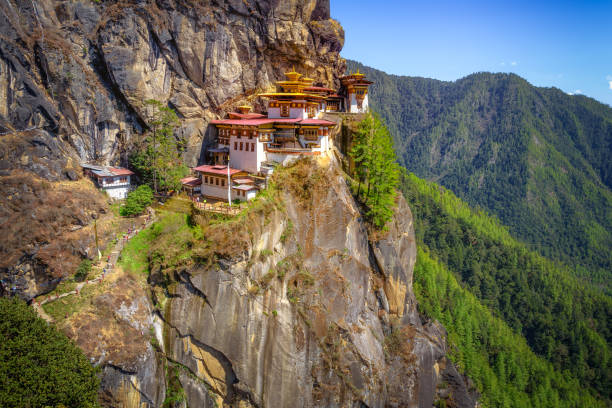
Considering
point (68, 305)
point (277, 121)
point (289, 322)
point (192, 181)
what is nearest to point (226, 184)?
point (192, 181)

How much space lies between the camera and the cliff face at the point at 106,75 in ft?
115

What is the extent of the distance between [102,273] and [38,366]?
10463 mm

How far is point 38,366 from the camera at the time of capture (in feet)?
80.4

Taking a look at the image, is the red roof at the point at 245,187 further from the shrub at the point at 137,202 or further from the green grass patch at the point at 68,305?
the green grass patch at the point at 68,305

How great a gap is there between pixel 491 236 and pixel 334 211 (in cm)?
10365

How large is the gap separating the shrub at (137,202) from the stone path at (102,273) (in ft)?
5.77

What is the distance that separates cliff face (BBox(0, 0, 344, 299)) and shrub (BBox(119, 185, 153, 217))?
2.77 meters

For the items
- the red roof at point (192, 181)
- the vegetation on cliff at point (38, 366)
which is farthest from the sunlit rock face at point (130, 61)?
the vegetation on cliff at point (38, 366)

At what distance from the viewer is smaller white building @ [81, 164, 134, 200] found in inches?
1657

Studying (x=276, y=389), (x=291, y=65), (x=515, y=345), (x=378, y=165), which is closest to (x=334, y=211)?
(x=378, y=165)

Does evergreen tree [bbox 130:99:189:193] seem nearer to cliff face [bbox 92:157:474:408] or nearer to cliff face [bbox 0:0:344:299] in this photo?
cliff face [bbox 0:0:344:299]

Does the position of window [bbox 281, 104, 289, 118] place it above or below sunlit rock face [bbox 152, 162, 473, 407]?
above

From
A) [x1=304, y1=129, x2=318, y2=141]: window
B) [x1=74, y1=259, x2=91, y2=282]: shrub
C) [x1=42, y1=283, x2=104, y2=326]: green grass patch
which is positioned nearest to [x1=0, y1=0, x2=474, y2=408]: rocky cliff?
[x1=42, y1=283, x2=104, y2=326]: green grass patch

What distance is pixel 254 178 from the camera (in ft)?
135
